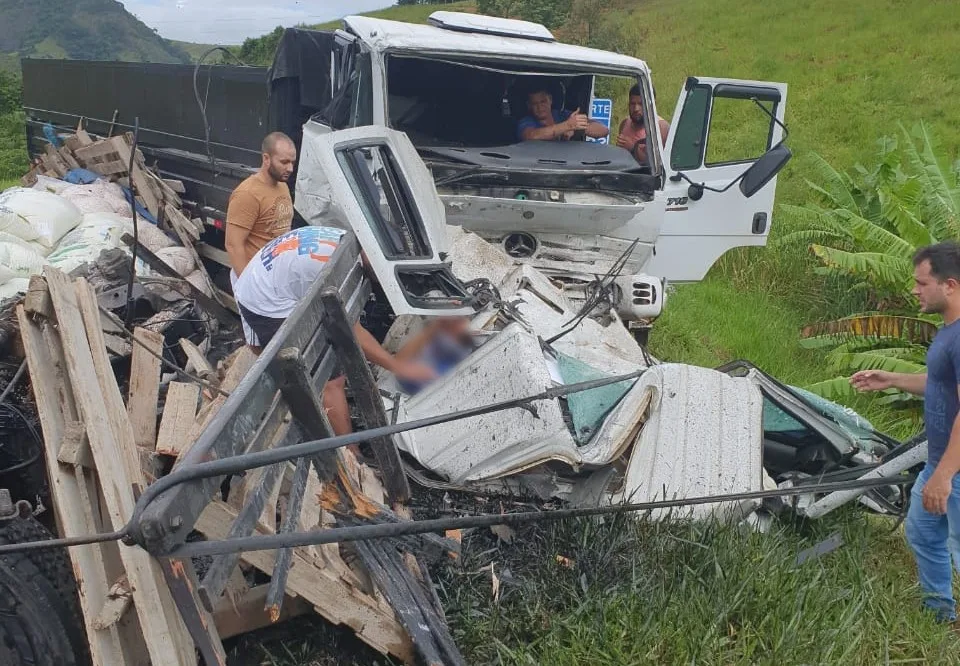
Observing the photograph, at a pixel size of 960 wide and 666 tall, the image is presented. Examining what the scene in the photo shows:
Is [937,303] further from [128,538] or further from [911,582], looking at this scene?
[128,538]

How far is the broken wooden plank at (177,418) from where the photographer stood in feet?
11.5

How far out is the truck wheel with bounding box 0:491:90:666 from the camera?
9.49ft

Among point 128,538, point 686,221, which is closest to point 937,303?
point 686,221

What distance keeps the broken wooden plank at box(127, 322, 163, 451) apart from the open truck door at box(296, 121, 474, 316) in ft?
3.61

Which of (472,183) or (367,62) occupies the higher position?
(367,62)

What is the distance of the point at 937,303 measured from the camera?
3.51 meters

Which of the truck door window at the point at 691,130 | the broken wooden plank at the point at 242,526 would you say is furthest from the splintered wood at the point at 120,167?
the broken wooden plank at the point at 242,526

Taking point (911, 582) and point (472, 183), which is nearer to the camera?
point (911, 582)

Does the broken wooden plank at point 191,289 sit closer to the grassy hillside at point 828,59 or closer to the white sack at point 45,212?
the white sack at point 45,212

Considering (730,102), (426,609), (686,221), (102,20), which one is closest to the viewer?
(426,609)

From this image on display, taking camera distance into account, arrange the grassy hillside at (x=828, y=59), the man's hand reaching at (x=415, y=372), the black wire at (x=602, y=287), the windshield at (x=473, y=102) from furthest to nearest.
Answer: the grassy hillside at (x=828, y=59), the windshield at (x=473, y=102), the black wire at (x=602, y=287), the man's hand reaching at (x=415, y=372)

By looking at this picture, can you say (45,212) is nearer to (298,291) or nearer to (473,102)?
(473,102)

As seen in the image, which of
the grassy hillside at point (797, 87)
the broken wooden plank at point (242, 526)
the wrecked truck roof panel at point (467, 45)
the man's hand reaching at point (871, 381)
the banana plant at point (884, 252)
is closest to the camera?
the broken wooden plank at point (242, 526)

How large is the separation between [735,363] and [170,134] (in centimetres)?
579
